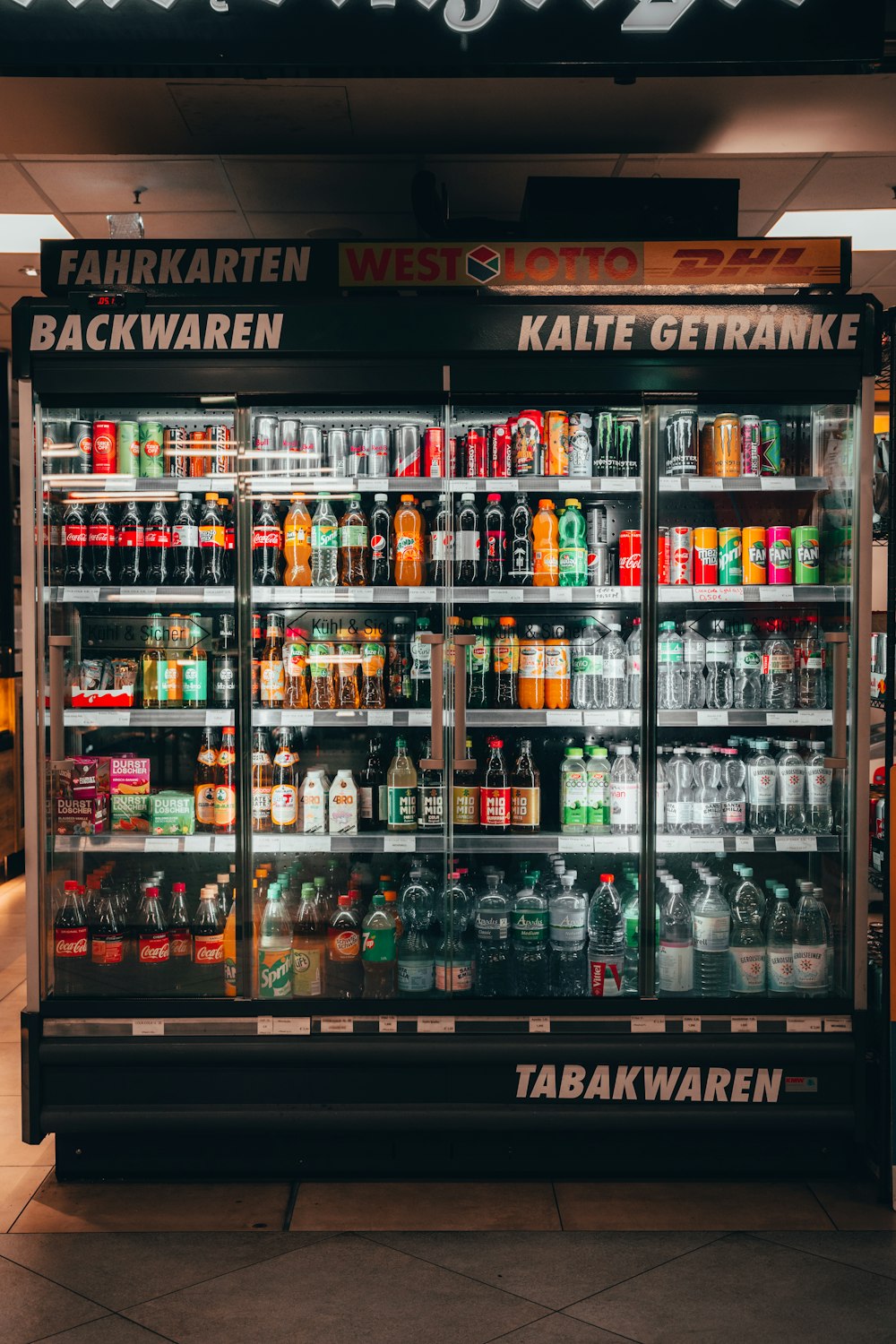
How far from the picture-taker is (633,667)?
10.9 ft

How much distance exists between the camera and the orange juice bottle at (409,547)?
11.0 ft

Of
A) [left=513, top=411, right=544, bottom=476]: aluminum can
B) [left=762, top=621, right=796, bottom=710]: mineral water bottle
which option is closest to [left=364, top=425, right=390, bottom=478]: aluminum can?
[left=513, top=411, right=544, bottom=476]: aluminum can

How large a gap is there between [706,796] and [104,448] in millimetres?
2240

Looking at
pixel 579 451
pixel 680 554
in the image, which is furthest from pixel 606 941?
pixel 579 451

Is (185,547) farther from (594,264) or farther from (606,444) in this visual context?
(594,264)

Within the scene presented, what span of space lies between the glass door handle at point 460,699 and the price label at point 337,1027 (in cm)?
81

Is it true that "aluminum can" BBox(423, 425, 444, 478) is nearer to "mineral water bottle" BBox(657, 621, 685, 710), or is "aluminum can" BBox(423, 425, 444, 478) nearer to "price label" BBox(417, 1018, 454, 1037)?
"mineral water bottle" BBox(657, 621, 685, 710)

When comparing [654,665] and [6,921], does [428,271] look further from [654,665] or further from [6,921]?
[6,921]

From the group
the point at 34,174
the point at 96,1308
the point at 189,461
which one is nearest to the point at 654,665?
the point at 189,461

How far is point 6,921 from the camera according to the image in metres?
5.73

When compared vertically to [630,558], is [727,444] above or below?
above

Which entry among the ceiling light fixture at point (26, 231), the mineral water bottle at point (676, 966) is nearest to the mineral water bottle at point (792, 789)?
the mineral water bottle at point (676, 966)

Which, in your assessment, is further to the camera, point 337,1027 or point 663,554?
point 663,554

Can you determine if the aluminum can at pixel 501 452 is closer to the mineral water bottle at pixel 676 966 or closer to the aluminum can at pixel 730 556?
the aluminum can at pixel 730 556
